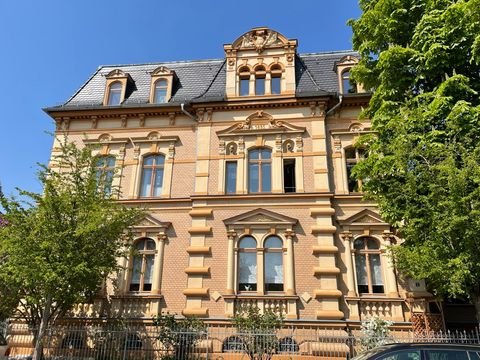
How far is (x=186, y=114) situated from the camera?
18812 mm

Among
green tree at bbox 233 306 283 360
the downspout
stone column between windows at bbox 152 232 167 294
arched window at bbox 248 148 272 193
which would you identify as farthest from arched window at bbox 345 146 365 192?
stone column between windows at bbox 152 232 167 294

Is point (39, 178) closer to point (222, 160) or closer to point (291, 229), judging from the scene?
point (222, 160)

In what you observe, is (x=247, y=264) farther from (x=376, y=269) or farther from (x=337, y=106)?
(x=337, y=106)

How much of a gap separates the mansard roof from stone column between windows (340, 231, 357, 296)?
6875mm

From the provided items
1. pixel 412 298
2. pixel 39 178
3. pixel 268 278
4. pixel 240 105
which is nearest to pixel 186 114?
pixel 240 105

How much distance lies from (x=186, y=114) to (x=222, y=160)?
326 cm

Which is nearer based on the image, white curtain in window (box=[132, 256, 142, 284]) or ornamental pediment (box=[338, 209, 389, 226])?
ornamental pediment (box=[338, 209, 389, 226])

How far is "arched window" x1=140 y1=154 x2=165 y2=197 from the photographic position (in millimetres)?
17938

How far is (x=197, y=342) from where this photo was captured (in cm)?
1372

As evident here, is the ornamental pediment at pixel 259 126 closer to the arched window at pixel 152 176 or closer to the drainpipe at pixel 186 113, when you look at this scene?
the drainpipe at pixel 186 113

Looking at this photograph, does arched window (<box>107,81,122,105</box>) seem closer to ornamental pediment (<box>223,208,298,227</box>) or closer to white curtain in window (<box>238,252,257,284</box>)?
ornamental pediment (<box>223,208,298,227</box>)

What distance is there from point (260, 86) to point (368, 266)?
33.3 feet

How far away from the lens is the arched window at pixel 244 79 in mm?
19047

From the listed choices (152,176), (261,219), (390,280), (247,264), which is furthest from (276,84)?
(390,280)
